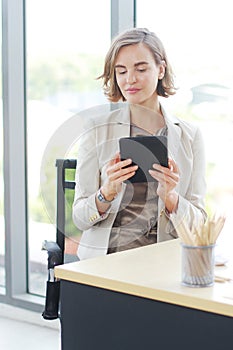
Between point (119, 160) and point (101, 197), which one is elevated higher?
point (119, 160)

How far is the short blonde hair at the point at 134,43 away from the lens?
2059 millimetres

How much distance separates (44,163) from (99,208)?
0.26m

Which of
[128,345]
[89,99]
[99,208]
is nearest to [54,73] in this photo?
[89,99]

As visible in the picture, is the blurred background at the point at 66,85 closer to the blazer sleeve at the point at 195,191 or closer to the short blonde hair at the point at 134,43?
the blazer sleeve at the point at 195,191

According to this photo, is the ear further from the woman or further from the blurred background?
the blurred background

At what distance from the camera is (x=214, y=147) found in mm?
2625

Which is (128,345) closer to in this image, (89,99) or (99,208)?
(99,208)

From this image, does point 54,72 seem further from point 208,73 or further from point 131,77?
point 131,77

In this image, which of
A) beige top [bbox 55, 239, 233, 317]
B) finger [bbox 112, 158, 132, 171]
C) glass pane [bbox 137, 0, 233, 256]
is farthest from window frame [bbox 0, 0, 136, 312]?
beige top [bbox 55, 239, 233, 317]

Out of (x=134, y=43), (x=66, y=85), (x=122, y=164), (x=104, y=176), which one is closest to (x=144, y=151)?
(x=122, y=164)

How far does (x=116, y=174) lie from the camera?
179 cm

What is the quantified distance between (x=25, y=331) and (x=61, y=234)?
3.65ft

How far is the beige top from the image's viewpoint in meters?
1.27

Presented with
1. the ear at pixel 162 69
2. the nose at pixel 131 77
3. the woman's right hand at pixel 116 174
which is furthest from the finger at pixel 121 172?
the ear at pixel 162 69
